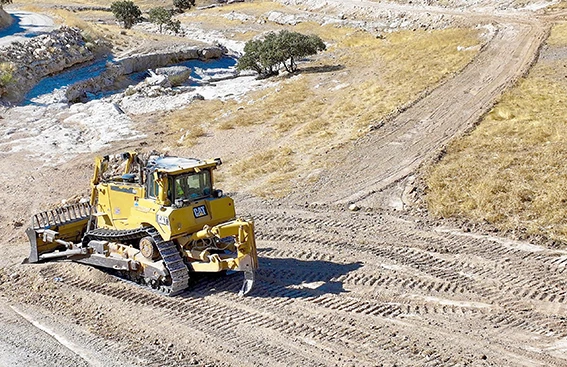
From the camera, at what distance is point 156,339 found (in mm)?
10711

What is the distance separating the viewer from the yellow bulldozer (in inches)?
469

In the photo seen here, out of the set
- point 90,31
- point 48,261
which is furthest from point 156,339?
point 90,31

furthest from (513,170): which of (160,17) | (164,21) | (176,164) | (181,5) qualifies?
(181,5)

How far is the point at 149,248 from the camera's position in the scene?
41.0 ft

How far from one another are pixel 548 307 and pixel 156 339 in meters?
6.83

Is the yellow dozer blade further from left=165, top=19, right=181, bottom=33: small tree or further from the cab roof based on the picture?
left=165, top=19, right=181, bottom=33: small tree

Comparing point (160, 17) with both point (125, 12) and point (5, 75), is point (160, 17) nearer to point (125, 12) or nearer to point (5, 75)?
point (125, 12)

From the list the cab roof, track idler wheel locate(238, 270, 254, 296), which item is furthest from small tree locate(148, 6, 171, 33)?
track idler wheel locate(238, 270, 254, 296)

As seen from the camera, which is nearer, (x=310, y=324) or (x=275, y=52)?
(x=310, y=324)

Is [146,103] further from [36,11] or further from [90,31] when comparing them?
[36,11]

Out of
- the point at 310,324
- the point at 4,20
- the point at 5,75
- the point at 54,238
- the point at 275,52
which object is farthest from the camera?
the point at 4,20

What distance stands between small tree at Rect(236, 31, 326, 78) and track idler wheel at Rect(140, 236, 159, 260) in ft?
91.7

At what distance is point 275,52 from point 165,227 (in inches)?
1125

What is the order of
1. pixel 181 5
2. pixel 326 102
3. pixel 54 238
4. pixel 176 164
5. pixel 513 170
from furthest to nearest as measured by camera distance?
pixel 181 5 → pixel 326 102 → pixel 513 170 → pixel 54 238 → pixel 176 164
